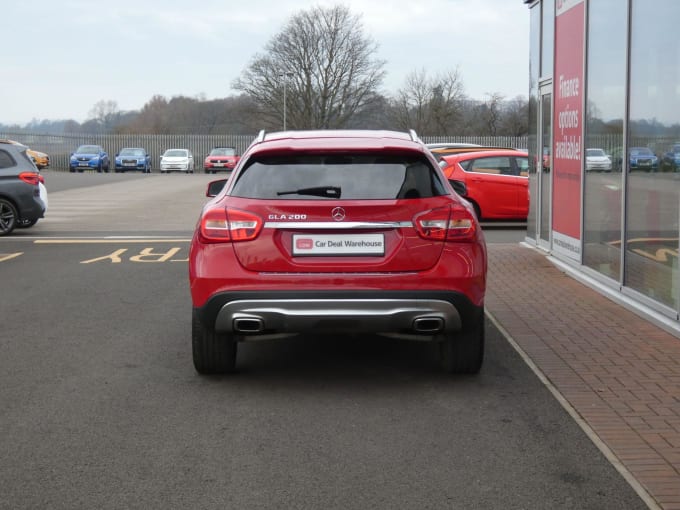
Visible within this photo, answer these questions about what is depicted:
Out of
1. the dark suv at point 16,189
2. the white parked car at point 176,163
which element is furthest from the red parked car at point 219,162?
the dark suv at point 16,189

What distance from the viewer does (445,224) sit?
5973 millimetres

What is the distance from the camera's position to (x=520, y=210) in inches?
761

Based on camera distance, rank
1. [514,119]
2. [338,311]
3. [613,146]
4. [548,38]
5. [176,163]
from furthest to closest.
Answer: [514,119]
[176,163]
[548,38]
[613,146]
[338,311]

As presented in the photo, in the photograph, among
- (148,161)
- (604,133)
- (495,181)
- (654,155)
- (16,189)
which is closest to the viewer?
(654,155)

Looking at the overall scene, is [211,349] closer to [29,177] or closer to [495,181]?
[29,177]

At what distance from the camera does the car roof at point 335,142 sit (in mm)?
6152

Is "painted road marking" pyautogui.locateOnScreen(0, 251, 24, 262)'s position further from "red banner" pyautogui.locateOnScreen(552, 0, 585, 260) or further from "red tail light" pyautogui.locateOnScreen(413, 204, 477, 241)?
"red tail light" pyautogui.locateOnScreen(413, 204, 477, 241)

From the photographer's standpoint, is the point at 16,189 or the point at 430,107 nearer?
the point at 16,189

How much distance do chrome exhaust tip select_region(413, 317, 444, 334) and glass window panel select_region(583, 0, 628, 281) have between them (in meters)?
4.15

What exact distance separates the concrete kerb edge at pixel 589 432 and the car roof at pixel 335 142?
164 centimetres

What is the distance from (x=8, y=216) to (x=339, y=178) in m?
12.5

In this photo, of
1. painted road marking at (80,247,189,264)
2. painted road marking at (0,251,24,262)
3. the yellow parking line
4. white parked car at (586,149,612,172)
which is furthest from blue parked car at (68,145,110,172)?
white parked car at (586,149,612,172)

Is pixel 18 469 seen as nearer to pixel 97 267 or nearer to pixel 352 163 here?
pixel 352 163

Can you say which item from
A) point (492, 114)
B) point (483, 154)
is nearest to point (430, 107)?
point (492, 114)
